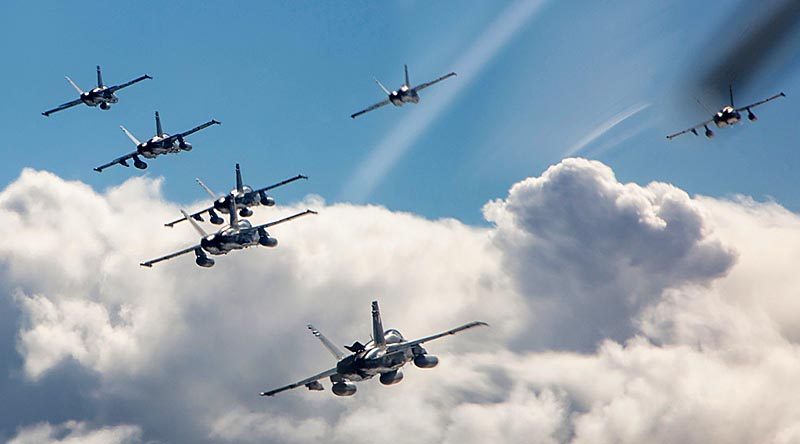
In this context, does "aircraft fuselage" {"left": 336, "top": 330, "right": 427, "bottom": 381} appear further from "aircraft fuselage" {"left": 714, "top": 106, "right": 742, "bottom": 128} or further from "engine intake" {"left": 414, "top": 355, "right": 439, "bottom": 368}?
"aircraft fuselage" {"left": 714, "top": 106, "right": 742, "bottom": 128}

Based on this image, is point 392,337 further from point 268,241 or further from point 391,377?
point 268,241

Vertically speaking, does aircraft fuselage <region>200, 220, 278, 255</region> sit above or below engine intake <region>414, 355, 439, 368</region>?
above

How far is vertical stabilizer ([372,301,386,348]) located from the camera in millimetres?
144625

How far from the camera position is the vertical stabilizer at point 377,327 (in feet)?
474

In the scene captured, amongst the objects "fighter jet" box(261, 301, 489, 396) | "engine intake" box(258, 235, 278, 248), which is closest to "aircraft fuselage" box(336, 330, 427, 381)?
"fighter jet" box(261, 301, 489, 396)

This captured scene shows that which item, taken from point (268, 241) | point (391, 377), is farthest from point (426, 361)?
point (268, 241)

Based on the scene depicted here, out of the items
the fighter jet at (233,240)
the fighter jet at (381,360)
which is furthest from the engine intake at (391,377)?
the fighter jet at (233,240)

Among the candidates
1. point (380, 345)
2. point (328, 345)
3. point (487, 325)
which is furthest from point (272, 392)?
point (487, 325)

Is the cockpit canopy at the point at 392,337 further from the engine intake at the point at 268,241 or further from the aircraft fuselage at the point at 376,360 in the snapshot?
the engine intake at the point at 268,241

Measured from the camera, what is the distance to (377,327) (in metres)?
150

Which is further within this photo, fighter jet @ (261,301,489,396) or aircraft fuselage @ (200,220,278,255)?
aircraft fuselage @ (200,220,278,255)

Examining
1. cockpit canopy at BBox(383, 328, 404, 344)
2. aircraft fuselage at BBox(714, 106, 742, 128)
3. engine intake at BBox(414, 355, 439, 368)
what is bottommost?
engine intake at BBox(414, 355, 439, 368)

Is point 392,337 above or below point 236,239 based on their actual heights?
below

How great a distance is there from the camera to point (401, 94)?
199875mm
